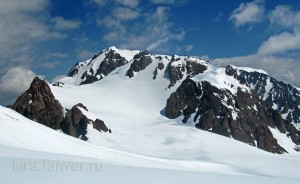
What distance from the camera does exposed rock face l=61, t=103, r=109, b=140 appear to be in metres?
151

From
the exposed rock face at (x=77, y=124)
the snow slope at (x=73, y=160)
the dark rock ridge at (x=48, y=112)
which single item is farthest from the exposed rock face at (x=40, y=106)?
the snow slope at (x=73, y=160)

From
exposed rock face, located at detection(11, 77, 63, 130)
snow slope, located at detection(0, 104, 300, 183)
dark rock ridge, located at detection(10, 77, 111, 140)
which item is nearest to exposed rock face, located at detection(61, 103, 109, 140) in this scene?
dark rock ridge, located at detection(10, 77, 111, 140)

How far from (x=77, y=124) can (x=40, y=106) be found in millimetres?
21014

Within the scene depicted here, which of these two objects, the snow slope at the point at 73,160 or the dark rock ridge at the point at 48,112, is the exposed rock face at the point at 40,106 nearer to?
Result: the dark rock ridge at the point at 48,112

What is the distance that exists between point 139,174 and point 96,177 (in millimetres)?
3642

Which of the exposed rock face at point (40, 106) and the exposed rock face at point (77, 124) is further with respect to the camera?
the exposed rock face at point (40, 106)

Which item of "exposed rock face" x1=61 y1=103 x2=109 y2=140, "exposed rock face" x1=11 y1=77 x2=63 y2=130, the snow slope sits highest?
"exposed rock face" x1=11 y1=77 x2=63 y2=130

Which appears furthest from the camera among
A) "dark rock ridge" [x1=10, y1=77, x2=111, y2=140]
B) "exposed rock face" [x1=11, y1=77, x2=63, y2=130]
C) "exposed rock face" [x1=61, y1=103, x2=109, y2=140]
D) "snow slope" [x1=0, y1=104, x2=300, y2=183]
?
"exposed rock face" [x1=11, y1=77, x2=63, y2=130]

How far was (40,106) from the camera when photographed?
16500 cm

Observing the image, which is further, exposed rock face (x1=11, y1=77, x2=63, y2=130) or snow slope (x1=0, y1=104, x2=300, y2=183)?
exposed rock face (x1=11, y1=77, x2=63, y2=130)

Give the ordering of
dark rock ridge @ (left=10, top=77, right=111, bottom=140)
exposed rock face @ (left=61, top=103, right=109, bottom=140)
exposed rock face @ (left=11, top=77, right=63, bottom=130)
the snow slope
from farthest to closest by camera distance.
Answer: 1. exposed rock face @ (left=11, top=77, right=63, bottom=130)
2. dark rock ridge @ (left=10, top=77, right=111, bottom=140)
3. exposed rock face @ (left=61, top=103, right=109, bottom=140)
4. the snow slope

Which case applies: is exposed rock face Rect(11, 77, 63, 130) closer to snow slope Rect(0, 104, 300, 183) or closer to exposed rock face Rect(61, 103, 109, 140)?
exposed rock face Rect(61, 103, 109, 140)

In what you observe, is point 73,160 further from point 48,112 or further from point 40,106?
point 40,106

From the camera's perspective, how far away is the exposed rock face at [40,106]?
162m
